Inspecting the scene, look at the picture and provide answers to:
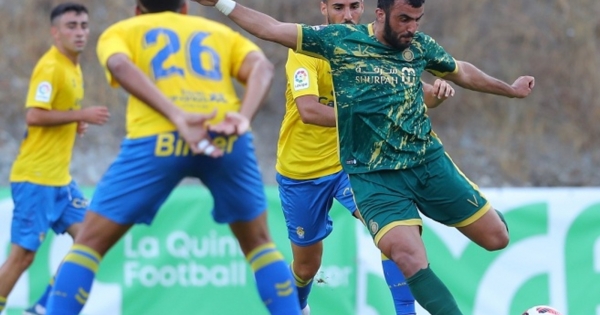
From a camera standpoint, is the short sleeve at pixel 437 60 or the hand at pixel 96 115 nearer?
the short sleeve at pixel 437 60

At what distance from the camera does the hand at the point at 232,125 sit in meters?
4.66

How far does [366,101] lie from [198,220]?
3735 mm

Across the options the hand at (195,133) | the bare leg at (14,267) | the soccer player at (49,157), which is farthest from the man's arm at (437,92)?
the bare leg at (14,267)

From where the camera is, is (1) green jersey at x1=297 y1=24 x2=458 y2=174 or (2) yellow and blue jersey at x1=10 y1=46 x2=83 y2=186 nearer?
(1) green jersey at x1=297 y1=24 x2=458 y2=174

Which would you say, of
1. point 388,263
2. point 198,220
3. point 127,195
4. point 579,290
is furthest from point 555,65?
point 127,195

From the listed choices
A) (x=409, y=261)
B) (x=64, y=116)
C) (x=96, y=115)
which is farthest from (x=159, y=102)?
(x=64, y=116)

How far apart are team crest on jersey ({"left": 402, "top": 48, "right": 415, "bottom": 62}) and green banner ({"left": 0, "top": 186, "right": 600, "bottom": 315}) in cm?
340

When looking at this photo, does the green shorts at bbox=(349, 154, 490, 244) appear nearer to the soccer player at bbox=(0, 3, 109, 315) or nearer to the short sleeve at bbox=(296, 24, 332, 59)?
the short sleeve at bbox=(296, 24, 332, 59)

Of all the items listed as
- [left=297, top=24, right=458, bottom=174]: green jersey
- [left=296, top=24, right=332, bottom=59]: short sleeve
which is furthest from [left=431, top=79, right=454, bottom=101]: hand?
[left=296, top=24, right=332, bottom=59]: short sleeve

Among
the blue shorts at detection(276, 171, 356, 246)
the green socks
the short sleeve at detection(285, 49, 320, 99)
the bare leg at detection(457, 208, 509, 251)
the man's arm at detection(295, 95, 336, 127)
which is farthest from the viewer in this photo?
the blue shorts at detection(276, 171, 356, 246)

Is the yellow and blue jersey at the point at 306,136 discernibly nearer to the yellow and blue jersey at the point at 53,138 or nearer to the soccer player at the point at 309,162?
the soccer player at the point at 309,162

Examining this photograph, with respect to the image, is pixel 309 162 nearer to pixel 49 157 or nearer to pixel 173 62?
pixel 173 62

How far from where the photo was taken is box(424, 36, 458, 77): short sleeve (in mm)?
6117

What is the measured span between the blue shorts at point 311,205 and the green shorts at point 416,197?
99cm
